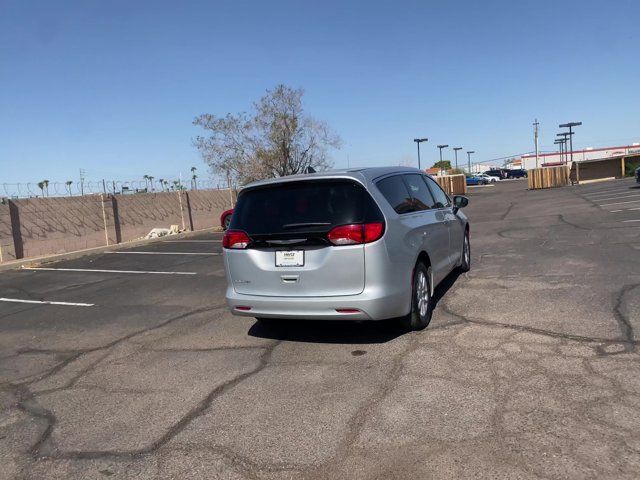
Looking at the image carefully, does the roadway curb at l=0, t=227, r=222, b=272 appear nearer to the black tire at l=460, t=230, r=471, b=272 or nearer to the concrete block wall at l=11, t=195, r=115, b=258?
the concrete block wall at l=11, t=195, r=115, b=258

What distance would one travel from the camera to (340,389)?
4035 millimetres

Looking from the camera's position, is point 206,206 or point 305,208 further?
point 206,206

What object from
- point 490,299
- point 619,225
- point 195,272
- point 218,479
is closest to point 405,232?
point 490,299

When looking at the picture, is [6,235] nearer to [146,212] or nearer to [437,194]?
[146,212]

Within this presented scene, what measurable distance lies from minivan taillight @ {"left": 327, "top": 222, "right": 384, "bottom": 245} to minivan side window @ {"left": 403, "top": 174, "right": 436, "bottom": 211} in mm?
1298

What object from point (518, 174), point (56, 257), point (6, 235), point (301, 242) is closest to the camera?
point (301, 242)

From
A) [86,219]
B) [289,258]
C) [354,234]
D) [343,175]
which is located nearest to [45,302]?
[289,258]

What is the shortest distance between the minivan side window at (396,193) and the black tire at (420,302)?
64cm

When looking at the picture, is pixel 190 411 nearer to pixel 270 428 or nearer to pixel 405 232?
pixel 270 428

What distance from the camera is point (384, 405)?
370 cm

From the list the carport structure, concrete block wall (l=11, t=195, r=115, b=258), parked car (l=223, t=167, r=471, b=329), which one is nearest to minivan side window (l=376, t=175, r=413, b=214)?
parked car (l=223, t=167, r=471, b=329)

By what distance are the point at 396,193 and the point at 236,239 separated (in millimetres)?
1762

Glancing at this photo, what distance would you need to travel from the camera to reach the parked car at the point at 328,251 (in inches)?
186

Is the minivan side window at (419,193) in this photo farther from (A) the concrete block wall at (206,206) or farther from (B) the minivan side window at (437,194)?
(A) the concrete block wall at (206,206)
